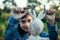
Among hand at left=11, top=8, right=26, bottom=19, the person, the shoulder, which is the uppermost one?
hand at left=11, top=8, right=26, bottom=19

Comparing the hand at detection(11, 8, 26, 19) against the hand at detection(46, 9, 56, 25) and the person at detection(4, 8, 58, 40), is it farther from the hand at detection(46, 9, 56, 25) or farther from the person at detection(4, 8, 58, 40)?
the hand at detection(46, 9, 56, 25)

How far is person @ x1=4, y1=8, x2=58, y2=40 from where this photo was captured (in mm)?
1580

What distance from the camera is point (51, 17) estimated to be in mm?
1586

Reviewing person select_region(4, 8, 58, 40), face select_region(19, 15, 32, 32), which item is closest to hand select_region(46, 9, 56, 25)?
person select_region(4, 8, 58, 40)

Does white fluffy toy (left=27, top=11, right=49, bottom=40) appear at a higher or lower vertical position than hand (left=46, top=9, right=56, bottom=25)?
lower

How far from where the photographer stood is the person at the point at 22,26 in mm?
1580

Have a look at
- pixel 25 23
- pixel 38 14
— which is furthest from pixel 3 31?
pixel 38 14

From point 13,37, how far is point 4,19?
169 mm

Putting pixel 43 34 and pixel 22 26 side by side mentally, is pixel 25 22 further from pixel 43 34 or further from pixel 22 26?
pixel 43 34

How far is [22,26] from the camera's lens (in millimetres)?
1594

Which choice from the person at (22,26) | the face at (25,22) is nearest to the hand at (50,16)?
the person at (22,26)

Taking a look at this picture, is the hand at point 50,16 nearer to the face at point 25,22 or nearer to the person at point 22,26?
the person at point 22,26

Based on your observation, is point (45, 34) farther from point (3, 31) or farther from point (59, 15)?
point (3, 31)

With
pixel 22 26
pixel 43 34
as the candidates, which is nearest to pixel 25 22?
pixel 22 26
